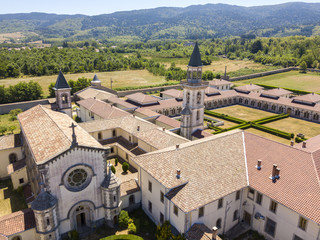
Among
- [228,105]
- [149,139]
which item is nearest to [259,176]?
[149,139]

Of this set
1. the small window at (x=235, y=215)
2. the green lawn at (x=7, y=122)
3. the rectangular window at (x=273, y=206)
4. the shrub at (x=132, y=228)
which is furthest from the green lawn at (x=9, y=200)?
the rectangular window at (x=273, y=206)

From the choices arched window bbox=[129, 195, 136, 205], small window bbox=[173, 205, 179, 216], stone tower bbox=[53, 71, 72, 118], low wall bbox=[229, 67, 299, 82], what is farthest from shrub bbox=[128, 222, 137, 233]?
low wall bbox=[229, 67, 299, 82]

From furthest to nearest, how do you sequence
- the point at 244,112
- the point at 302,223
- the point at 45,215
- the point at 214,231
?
1. the point at 244,112
2. the point at 45,215
3. the point at 302,223
4. the point at 214,231

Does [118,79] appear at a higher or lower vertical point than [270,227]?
lower

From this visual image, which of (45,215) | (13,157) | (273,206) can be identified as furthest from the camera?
(13,157)

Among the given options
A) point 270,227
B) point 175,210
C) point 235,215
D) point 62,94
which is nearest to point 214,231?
point 175,210

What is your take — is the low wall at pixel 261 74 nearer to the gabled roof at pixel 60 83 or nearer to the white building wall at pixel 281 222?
the gabled roof at pixel 60 83

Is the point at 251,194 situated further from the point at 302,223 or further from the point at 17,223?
the point at 17,223
